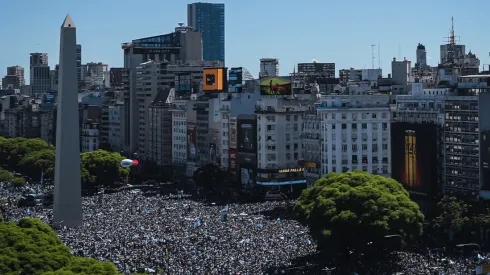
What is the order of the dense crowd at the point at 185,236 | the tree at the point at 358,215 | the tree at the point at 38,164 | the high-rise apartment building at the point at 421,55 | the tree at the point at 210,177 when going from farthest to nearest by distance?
the high-rise apartment building at the point at 421,55
the tree at the point at 38,164
the tree at the point at 210,177
the tree at the point at 358,215
the dense crowd at the point at 185,236

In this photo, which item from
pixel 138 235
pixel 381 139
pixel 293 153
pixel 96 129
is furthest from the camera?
pixel 96 129

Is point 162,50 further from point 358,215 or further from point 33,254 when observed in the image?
point 33,254

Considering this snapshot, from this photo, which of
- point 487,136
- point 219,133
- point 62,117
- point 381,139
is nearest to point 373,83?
point 219,133

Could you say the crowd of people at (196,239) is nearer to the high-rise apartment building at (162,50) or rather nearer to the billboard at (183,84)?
the billboard at (183,84)

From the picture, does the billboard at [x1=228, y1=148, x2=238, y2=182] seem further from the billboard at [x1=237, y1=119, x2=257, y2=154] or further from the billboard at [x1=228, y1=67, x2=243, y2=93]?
the billboard at [x1=228, y1=67, x2=243, y2=93]

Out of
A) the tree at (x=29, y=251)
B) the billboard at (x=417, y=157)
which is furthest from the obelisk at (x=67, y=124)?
Answer: the billboard at (x=417, y=157)

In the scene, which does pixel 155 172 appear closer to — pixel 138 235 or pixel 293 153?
pixel 293 153

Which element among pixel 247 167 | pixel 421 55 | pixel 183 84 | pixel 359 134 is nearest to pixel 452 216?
pixel 359 134
